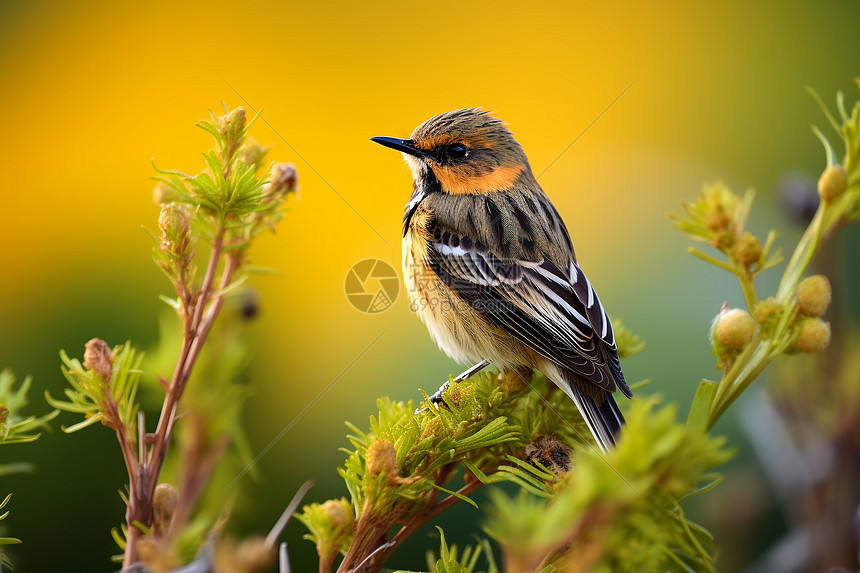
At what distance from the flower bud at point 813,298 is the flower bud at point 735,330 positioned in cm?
7

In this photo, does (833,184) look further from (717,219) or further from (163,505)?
(163,505)

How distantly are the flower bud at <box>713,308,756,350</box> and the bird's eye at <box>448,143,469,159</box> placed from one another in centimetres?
161

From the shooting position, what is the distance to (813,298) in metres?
0.92

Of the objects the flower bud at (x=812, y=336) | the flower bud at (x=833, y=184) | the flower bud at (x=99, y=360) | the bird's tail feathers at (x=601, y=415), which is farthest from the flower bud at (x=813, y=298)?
the flower bud at (x=99, y=360)

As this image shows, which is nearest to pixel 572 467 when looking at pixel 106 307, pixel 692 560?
pixel 692 560

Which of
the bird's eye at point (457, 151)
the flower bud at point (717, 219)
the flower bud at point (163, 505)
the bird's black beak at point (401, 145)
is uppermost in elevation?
the bird's black beak at point (401, 145)

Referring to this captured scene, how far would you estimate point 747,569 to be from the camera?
1.09 m

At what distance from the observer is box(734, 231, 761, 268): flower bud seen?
985mm

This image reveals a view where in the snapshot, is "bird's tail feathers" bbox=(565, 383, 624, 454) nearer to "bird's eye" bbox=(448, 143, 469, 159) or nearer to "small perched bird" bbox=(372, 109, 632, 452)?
"small perched bird" bbox=(372, 109, 632, 452)

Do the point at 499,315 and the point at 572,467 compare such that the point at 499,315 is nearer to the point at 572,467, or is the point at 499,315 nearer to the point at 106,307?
the point at 572,467

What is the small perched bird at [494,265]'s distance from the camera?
1.89 meters

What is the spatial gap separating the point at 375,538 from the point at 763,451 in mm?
621

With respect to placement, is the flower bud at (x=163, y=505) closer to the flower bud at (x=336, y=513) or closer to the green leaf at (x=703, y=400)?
the flower bud at (x=336, y=513)

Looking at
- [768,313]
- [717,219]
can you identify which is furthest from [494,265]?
[768,313]
